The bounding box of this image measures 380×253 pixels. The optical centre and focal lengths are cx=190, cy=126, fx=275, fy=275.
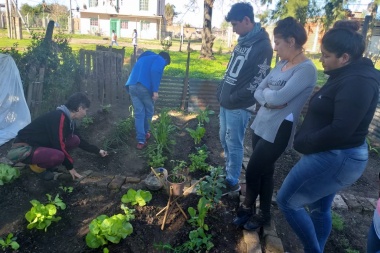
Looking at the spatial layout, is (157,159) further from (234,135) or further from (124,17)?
(124,17)

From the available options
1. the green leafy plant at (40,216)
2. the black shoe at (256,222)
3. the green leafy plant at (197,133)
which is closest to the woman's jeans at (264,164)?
the black shoe at (256,222)

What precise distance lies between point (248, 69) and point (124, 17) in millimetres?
34495

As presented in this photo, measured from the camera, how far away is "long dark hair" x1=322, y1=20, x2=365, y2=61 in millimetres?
1678

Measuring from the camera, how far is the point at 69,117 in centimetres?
327

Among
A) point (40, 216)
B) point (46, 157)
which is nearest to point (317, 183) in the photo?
point (40, 216)

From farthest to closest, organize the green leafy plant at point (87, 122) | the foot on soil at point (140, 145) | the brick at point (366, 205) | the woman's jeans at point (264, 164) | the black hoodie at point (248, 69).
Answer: the green leafy plant at point (87, 122) < the foot on soil at point (140, 145) < the brick at point (366, 205) < the black hoodie at point (248, 69) < the woman's jeans at point (264, 164)

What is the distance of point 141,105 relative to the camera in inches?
177

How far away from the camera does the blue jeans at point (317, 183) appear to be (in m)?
1.76

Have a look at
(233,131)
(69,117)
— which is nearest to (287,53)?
(233,131)

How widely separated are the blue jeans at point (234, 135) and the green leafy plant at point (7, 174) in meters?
2.36

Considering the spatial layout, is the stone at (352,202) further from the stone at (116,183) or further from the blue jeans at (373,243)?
the stone at (116,183)

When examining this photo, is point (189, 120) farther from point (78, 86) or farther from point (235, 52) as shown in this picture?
point (235, 52)

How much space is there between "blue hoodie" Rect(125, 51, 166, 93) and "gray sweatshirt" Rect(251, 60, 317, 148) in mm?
2338

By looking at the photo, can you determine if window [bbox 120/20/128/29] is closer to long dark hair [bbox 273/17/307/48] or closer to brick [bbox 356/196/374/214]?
brick [bbox 356/196/374/214]
